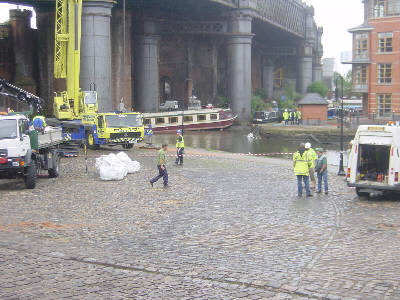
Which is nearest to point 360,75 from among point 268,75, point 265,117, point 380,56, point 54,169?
point 380,56

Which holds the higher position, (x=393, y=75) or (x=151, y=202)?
(x=393, y=75)

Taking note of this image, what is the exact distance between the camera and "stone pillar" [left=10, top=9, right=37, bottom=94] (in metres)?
56.8

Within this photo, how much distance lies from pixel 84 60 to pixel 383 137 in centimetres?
3083

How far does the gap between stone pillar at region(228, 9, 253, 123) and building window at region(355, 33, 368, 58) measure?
11175 mm

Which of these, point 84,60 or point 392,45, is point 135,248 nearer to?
point 84,60

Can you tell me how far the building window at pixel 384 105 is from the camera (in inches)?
2530

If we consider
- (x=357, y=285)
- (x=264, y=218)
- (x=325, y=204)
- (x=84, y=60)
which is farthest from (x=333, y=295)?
(x=84, y=60)

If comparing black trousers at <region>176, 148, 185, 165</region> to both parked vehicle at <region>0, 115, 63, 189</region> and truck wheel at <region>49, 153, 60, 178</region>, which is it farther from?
parked vehicle at <region>0, 115, 63, 189</region>

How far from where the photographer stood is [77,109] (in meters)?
40.4

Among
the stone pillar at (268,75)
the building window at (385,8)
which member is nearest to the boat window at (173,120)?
the building window at (385,8)

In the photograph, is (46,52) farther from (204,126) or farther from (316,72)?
(316,72)

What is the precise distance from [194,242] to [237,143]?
38658 millimetres

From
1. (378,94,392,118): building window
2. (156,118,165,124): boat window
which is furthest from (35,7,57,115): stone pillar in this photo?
(378,94,392,118): building window

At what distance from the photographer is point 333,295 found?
9695 millimetres
